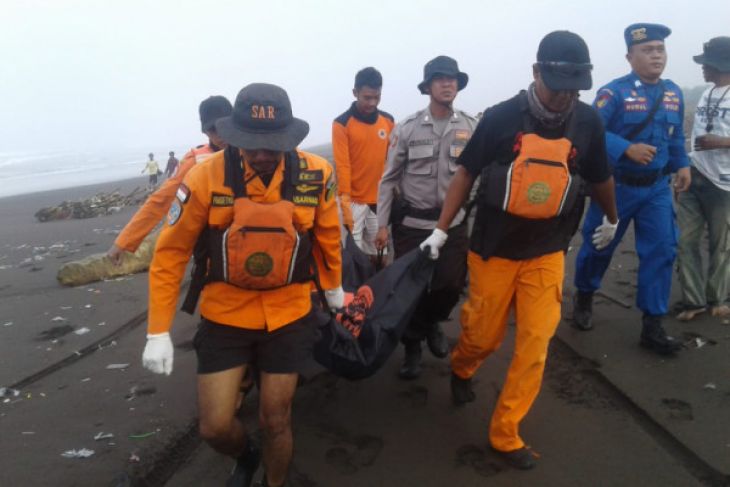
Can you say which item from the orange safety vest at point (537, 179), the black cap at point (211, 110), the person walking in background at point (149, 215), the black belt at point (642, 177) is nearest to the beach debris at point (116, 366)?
the person walking in background at point (149, 215)

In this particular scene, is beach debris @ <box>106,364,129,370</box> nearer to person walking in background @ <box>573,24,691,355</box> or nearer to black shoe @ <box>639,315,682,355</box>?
person walking in background @ <box>573,24,691,355</box>

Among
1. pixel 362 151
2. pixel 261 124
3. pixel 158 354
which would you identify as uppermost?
pixel 261 124

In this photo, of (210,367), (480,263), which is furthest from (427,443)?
(210,367)

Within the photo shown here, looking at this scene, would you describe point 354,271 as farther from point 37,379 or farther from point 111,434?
point 37,379

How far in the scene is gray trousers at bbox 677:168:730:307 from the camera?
4551mm

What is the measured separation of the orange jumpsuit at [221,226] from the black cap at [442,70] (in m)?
1.64

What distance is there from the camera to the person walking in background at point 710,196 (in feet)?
14.6

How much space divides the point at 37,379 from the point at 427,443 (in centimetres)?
316

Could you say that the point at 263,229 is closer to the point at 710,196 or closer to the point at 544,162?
the point at 544,162

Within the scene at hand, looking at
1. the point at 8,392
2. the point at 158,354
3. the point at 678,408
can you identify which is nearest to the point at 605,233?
the point at 678,408

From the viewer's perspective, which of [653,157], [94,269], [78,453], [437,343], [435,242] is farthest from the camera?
[94,269]

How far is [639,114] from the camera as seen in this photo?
3984 mm

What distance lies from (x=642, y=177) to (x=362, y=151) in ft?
8.38

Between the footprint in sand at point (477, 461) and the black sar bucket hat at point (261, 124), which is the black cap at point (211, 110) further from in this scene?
the footprint in sand at point (477, 461)
